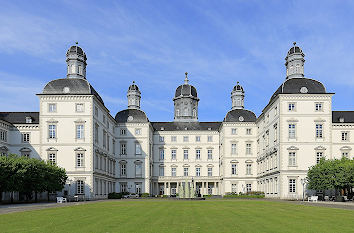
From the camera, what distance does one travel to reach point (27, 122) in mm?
61031

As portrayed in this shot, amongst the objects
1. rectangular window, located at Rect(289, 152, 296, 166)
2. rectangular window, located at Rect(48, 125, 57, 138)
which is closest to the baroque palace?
rectangular window, located at Rect(48, 125, 57, 138)

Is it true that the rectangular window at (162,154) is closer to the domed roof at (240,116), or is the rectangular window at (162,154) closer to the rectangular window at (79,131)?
the domed roof at (240,116)

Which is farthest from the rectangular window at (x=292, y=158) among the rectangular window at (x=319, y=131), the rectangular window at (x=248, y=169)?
the rectangular window at (x=248, y=169)

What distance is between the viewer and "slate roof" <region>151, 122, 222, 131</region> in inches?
3644

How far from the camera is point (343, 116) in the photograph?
2712 inches

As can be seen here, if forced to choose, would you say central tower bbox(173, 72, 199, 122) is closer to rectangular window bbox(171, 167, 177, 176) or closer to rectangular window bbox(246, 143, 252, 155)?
rectangular window bbox(171, 167, 177, 176)

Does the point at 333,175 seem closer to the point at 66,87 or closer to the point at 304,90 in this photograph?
the point at 304,90

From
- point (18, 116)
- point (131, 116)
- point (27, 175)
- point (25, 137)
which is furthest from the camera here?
point (131, 116)

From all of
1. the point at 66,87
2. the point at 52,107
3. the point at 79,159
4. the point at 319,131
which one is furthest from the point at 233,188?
the point at 52,107

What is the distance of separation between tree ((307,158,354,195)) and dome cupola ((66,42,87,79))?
38.7 meters

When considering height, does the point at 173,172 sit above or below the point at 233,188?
above

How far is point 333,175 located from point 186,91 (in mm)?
54392

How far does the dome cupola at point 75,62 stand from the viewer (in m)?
65.0

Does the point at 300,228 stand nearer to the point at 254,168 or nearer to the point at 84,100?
the point at 84,100
